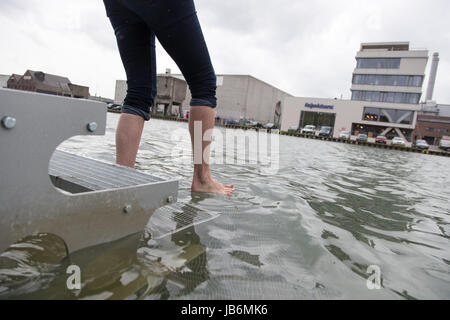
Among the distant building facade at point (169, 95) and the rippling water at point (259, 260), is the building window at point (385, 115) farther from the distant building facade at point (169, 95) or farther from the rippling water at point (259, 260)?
the rippling water at point (259, 260)

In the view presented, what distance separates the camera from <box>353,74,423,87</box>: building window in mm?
35128

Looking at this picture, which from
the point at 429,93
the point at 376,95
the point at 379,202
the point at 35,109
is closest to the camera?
the point at 35,109

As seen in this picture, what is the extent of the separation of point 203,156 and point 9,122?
1.03 metres

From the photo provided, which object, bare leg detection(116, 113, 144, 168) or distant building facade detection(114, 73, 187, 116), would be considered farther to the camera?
distant building facade detection(114, 73, 187, 116)

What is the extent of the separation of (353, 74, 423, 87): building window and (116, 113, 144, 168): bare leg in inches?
1644

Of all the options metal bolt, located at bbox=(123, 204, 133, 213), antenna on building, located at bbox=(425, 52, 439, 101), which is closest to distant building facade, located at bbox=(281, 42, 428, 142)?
metal bolt, located at bbox=(123, 204, 133, 213)

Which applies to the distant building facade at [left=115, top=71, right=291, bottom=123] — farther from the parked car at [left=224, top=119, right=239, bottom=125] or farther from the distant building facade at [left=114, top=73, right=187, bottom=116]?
the parked car at [left=224, top=119, right=239, bottom=125]

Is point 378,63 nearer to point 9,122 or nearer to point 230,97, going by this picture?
point 230,97

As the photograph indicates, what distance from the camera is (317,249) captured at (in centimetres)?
105

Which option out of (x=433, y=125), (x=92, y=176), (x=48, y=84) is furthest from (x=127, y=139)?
(x=433, y=125)

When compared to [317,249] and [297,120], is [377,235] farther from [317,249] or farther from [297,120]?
[297,120]

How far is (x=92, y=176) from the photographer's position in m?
1.06

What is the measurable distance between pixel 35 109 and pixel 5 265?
1.42ft
